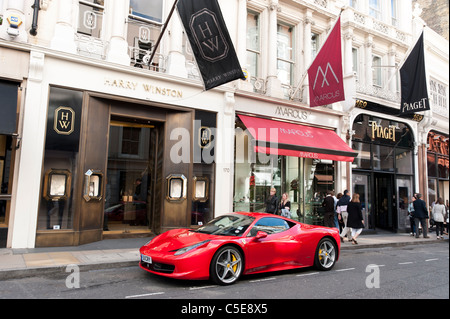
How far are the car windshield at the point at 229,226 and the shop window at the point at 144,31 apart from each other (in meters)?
6.17

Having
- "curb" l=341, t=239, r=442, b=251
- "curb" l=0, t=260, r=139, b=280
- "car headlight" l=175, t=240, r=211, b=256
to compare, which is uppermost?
"car headlight" l=175, t=240, r=211, b=256

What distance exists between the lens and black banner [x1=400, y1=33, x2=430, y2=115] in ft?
50.3

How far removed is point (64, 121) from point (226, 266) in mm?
6351

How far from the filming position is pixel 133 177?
11.6m

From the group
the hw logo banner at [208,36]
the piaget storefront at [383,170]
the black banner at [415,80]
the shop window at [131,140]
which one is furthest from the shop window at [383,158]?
the shop window at [131,140]

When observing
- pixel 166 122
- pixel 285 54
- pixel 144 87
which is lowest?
pixel 166 122

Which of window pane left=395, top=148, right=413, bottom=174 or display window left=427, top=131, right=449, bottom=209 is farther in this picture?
display window left=427, top=131, right=449, bottom=209

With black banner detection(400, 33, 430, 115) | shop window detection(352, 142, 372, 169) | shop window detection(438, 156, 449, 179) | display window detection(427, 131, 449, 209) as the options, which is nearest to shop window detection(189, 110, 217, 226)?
shop window detection(352, 142, 372, 169)

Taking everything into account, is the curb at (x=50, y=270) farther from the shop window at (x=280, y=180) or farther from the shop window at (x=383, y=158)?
the shop window at (x=383, y=158)

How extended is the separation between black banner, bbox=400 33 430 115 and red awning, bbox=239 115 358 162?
3975 mm

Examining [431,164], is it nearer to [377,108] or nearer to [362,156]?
[377,108]

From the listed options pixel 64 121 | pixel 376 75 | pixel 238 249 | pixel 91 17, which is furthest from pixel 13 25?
pixel 376 75

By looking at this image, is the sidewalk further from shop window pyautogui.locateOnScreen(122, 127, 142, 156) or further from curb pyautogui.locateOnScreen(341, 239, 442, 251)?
curb pyautogui.locateOnScreen(341, 239, 442, 251)

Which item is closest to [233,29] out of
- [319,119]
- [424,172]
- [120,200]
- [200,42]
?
[200,42]
